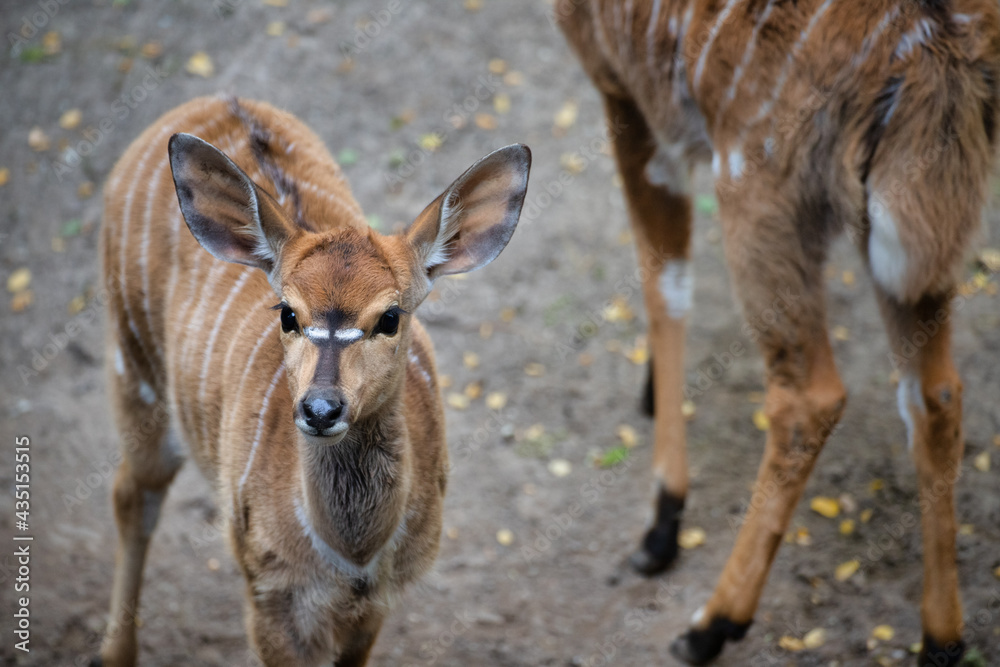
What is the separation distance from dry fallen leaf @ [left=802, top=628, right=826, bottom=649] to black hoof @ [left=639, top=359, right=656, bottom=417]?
4.47ft

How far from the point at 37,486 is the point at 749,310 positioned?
10.8 feet

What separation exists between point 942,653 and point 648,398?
1753 millimetres

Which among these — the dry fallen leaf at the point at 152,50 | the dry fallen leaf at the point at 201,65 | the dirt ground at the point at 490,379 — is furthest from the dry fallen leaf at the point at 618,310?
the dry fallen leaf at the point at 152,50

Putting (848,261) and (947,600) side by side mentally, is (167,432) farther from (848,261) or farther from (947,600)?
(848,261)

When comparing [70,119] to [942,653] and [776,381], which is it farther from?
[942,653]

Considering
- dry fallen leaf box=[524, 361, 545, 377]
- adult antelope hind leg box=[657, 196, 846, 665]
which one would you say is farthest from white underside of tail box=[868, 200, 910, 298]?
dry fallen leaf box=[524, 361, 545, 377]

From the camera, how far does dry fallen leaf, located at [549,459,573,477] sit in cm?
437

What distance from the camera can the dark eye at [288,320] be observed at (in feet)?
7.66

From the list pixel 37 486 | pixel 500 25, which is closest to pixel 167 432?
pixel 37 486

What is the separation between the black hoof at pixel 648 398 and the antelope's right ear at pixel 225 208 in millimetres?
2347

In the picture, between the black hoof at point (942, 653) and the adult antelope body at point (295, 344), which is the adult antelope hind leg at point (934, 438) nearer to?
the black hoof at point (942, 653)

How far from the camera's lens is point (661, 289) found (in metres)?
4.14

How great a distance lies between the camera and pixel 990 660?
3.25 meters

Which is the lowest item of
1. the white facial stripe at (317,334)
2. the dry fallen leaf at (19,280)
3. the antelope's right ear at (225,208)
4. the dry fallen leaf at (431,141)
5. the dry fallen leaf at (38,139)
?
the dry fallen leaf at (431,141)
